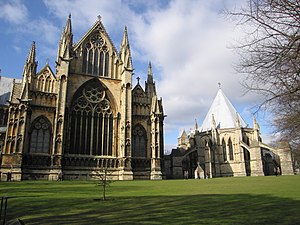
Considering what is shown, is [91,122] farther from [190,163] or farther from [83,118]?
[190,163]

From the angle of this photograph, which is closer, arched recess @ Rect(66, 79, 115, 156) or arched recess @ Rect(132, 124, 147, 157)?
arched recess @ Rect(66, 79, 115, 156)

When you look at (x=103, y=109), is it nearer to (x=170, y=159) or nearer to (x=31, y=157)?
(x=31, y=157)

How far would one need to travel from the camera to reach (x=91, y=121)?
→ 3675 centimetres

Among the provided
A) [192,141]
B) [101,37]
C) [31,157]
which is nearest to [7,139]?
[31,157]

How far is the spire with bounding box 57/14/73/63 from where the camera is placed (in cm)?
3531

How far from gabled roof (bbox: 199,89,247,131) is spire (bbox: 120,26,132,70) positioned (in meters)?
24.2

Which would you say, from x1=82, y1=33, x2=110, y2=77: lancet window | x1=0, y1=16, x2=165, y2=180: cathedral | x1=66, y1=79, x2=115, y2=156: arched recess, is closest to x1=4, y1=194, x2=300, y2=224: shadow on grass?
x1=0, y1=16, x2=165, y2=180: cathedral

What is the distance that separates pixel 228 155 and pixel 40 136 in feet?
119

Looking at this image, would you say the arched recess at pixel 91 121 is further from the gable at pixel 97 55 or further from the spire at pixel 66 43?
the spire at pixel 66 43

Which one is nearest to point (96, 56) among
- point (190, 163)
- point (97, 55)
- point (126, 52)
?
point (97, 55)

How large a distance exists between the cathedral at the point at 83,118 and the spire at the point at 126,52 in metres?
0.09

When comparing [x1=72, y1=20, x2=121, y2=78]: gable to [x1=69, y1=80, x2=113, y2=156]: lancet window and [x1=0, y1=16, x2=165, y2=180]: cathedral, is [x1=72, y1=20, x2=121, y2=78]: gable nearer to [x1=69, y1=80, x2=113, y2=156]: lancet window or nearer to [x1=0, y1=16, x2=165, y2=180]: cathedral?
[x1=0, y1=16, x2=165, y2=180]: cathedral

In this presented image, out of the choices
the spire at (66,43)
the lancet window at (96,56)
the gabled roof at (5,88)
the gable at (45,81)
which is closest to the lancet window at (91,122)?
the lancet window at (96,56)

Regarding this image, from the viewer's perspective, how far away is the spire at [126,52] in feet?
128
